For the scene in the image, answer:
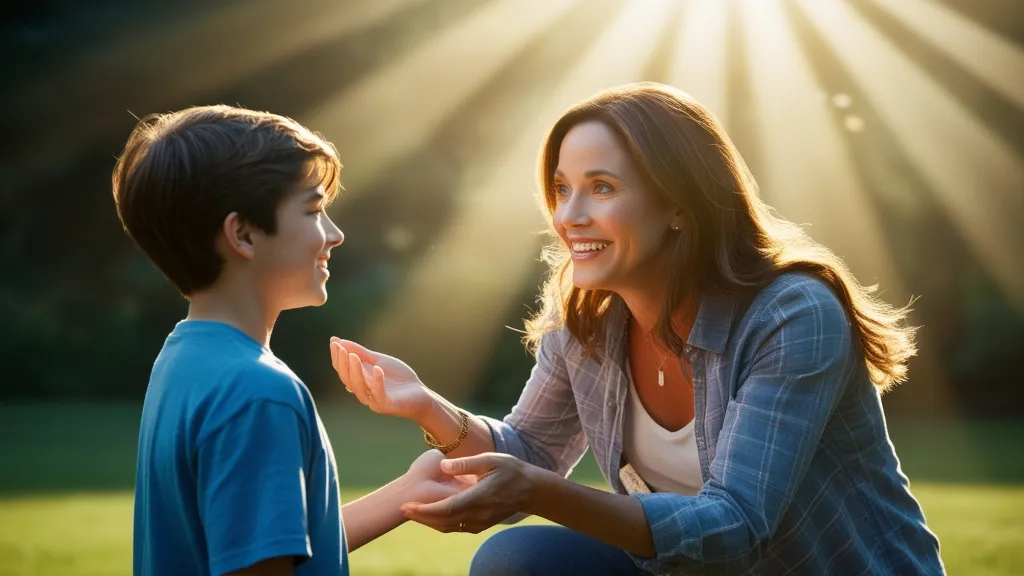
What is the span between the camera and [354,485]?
19.2ft

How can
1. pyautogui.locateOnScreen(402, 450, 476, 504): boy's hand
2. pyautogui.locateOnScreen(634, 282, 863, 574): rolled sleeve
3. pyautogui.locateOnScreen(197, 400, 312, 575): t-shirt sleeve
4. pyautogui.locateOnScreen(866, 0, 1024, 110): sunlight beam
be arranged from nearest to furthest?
pyautogui.locateOnScreen(197, 400, 312, 575): t-shirt sleeve → pyautogui.locateOnScreen(634, 282, 863, 574): rolled sleeve → pyautogui.locateOnScreen(402, 450, 476, 504): boy's hand → pyautogui.locateOnScreen(866, 0, 1024, 110): sunlight beam

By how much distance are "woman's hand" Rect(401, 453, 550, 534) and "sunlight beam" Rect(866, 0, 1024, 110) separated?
10504 mm

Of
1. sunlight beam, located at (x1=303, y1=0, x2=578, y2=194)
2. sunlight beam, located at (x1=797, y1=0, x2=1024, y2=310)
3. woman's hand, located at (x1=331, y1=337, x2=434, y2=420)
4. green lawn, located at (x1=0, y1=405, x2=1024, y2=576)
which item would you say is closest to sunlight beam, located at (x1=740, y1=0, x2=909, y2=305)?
sunlight beam, located at (x1=797, y1=0, x2=1024, y2=310)

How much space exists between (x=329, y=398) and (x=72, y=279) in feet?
→ 10.2

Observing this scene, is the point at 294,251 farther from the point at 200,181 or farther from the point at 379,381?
the point at 379,381

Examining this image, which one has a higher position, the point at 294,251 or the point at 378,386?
the point at 294,251

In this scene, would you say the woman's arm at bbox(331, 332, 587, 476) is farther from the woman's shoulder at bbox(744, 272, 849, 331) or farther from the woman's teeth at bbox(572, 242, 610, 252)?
the woman's shoulder at bbox(744, 272, 849, 331)

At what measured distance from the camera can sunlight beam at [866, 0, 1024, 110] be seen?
36.9 ft

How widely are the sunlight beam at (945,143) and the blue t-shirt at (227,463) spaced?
9632mm

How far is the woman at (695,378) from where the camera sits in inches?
89.7

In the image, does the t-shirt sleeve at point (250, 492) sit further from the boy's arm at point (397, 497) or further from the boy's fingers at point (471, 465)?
the boy's arm at point (397, 497)

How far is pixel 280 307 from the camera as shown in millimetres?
1919

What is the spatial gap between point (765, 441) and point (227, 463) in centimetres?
118

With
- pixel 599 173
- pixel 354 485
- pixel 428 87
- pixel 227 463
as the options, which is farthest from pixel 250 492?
pixel 428 87
